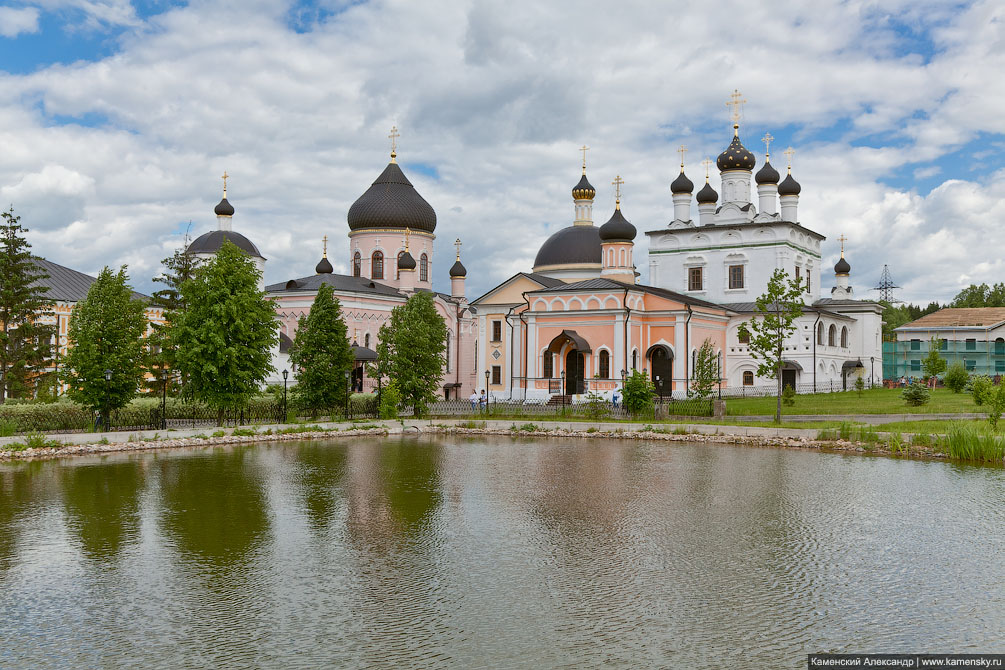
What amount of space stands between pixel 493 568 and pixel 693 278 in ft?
128

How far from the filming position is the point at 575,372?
119ft

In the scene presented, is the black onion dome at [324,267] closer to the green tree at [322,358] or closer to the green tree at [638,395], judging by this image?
the green tree at [322,358]

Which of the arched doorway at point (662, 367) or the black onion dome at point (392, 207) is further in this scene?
the black onion dome at point (392, 207)

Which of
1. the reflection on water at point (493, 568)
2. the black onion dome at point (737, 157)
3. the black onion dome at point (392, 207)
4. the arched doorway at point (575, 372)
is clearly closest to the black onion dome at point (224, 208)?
the black onion dome at point (392, 207)

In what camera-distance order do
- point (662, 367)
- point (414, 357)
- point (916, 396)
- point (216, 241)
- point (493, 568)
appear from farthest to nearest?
point (216, 241), point (662, 367), point (414, 357), point (916, 396), point (493, 568)

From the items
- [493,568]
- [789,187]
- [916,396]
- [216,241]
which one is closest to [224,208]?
[216,241]

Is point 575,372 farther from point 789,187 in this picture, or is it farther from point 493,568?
point 493,568

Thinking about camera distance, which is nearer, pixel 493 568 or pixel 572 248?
pixel 493 568

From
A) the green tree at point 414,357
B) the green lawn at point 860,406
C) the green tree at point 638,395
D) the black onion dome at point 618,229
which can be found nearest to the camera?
the green tree at point 638,395

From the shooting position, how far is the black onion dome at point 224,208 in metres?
45.5

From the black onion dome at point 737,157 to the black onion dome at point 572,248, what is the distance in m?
7.98

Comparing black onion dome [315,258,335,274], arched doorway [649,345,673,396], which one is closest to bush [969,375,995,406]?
arched doorway [649,345,673,396]

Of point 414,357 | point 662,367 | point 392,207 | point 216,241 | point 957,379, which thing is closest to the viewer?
point 414,357

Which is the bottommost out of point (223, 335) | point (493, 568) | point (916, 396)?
point (493, 568)
